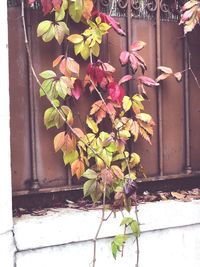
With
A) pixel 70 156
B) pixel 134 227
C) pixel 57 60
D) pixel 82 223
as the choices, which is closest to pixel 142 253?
pixel 134 227

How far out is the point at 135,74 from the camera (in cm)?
310

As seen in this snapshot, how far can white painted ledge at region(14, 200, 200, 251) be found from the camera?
2.56 m

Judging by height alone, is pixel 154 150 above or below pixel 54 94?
below

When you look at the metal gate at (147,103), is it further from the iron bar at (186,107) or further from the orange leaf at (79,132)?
the orange leaf at (79,132)

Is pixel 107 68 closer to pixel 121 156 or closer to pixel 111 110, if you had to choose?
pixel 111 110

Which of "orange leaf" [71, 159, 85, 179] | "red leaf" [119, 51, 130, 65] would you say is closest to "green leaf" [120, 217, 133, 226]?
"orange leaf" [71, 159, 85, 179]

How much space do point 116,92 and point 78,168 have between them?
1.69 ft

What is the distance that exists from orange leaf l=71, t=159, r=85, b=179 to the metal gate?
13 cm

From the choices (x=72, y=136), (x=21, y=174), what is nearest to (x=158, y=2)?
(x=72, y=136)

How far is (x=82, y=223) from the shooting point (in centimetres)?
268

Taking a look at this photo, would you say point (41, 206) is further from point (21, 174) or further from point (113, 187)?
point (113, 187)

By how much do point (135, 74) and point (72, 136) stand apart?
0.63m

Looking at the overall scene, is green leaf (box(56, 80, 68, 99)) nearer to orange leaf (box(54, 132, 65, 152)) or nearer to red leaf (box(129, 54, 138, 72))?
orange leaf (box(54, 132, 65, 152))

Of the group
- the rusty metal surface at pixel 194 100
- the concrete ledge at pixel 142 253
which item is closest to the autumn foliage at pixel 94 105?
the concrete ledge at pixel 142 253
